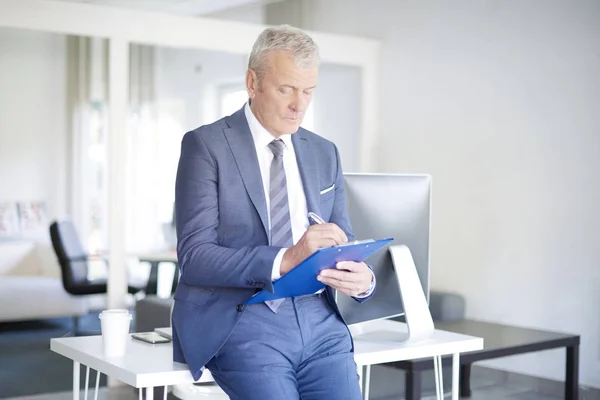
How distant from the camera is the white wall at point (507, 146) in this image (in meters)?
4.77

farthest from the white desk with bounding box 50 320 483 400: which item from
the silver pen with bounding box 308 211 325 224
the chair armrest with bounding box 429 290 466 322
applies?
the chair armrest with bounding box 429 290 466 322

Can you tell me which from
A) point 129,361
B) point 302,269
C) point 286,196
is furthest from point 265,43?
point 129,361

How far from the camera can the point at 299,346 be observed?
2018 millimetres

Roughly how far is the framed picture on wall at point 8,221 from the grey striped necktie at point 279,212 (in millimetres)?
3576

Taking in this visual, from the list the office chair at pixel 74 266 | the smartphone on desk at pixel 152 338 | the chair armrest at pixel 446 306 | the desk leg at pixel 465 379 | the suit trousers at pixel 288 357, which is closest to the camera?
the suit trousers at pixel 288 357

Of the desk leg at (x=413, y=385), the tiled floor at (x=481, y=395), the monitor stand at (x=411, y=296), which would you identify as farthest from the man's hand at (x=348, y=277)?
the tiled floor at (x=481, y=395)

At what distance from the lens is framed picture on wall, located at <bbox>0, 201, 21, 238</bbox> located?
17.3 ft

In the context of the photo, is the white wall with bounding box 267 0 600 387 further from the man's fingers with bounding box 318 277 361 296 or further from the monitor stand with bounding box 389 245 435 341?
the man's fingers with bounding box 318 277 361 296

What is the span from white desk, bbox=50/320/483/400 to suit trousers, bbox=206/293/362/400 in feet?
0.47

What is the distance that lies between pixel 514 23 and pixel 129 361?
12.1ft

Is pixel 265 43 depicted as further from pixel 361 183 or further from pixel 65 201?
pixel 65 201

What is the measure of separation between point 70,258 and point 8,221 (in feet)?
1.43

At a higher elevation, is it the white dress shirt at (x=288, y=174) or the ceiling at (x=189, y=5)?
the ceiling at (x=189, y=5)

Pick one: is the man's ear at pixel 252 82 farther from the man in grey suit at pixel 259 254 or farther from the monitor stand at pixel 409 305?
the monitor stand at pixel 409 305
